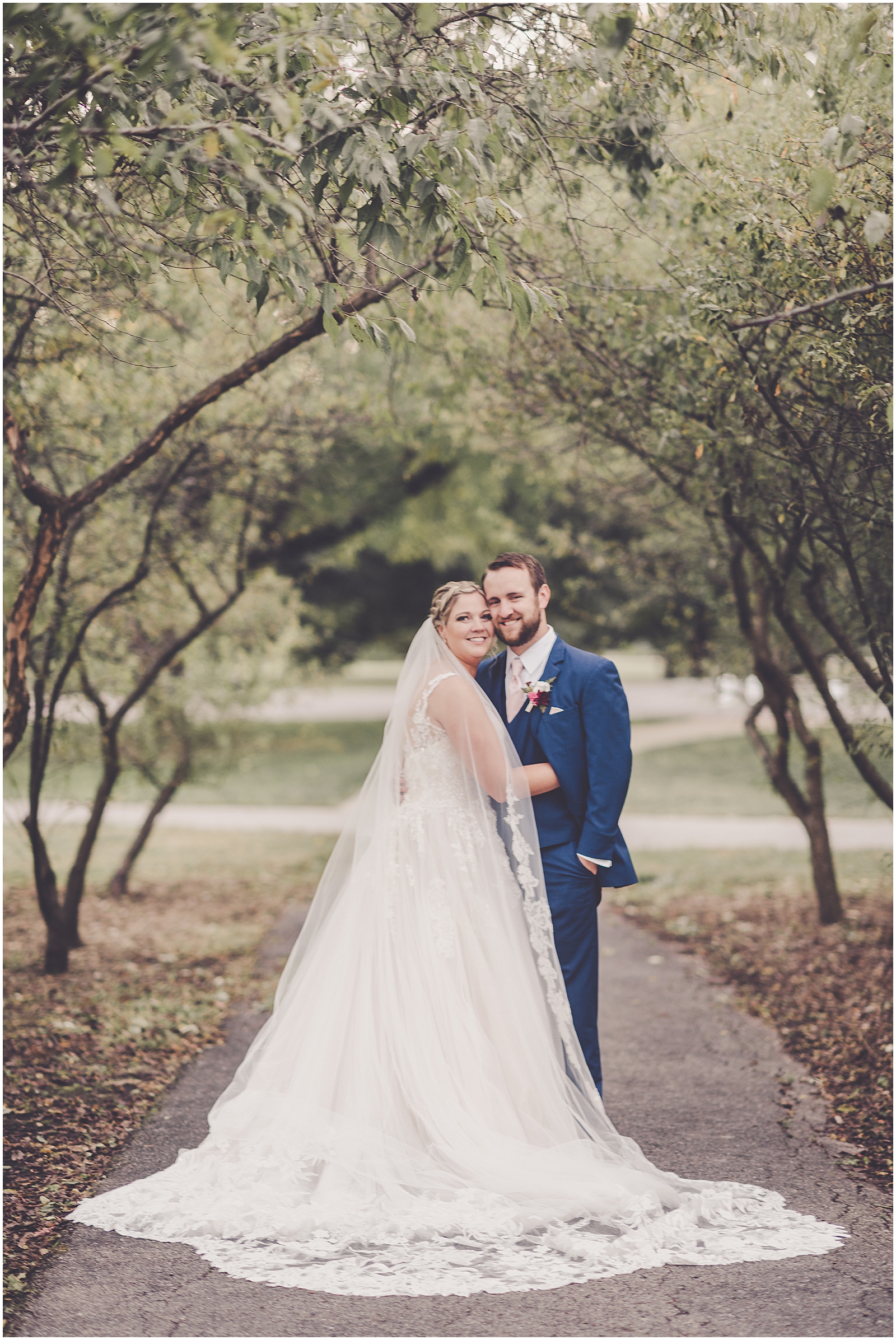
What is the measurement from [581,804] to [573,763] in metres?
0.17

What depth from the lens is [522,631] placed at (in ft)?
14.7

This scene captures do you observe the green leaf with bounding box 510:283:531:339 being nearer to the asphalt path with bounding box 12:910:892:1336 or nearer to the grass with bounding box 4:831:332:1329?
the asphalt path with bounding box 12:910:892:1336

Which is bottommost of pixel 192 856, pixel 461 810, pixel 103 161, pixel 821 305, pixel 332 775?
pixel 192 856

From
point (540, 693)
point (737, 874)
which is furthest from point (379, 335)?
point (737, 874)

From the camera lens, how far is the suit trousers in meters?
4.43

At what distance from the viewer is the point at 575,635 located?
19.0 metres

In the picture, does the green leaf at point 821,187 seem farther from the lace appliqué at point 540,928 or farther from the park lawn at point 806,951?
the park lawn at point 806,951

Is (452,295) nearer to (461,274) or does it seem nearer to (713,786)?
(461,274)

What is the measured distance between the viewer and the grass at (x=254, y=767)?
8.98 m

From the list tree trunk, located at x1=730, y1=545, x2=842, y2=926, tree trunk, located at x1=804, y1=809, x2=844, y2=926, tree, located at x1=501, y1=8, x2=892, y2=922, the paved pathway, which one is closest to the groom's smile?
tree, located at x1=501, y1=8, x2=892, y2=922

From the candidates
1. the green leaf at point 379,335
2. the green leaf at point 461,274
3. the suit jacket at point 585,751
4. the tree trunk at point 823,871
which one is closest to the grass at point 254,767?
the suit jacket at point 585,751

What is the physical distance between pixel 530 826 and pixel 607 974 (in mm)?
3983

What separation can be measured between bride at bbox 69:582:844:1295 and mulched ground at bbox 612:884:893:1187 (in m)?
1.20

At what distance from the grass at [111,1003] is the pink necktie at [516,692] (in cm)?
243
